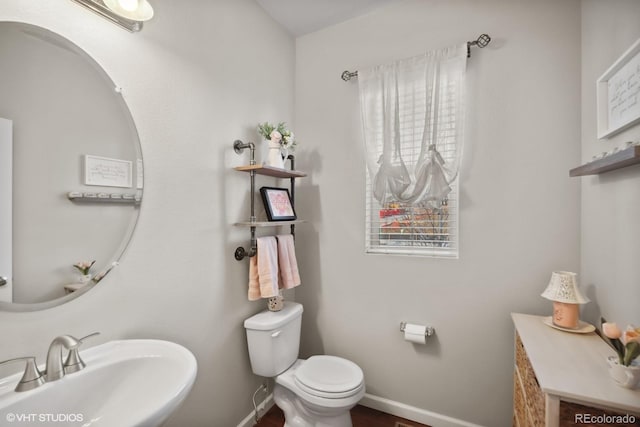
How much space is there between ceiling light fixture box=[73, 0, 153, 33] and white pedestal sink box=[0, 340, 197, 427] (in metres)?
1.24

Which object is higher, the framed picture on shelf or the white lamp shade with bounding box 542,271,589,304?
the framed picture on shelf

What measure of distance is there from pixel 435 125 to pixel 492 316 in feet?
3.83

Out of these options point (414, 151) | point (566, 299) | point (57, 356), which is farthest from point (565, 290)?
point (57, 356)

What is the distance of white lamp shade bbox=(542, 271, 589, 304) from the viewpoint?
127 cm

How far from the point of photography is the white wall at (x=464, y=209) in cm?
154

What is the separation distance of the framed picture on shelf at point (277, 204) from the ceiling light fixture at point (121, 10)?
100 centimetres

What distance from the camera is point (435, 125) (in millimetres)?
1725

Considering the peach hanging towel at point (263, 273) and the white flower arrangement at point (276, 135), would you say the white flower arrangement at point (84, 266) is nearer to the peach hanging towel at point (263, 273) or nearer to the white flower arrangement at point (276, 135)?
the peach hanging towel at point (263, 273)

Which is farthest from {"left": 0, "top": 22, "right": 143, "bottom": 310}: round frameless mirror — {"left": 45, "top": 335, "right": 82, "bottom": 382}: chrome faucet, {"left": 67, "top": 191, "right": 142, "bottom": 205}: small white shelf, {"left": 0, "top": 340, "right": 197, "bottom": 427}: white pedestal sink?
{"left": 0, "top": 340, "right": 197, "bottom": 427}: white pedestal sink

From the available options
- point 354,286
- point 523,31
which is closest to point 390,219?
point 354,286

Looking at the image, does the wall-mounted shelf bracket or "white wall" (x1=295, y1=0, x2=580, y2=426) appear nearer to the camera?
"white wall" (x1=295, y1=0, x2=580, y2=426)

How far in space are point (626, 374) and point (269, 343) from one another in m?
1.49

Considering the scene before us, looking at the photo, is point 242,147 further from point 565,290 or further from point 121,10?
point 565,290

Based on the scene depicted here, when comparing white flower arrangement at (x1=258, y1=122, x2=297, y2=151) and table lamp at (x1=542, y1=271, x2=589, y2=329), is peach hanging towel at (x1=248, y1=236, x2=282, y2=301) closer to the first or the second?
white flower arrangement at (x1=258, y1=122, x2=297, y2=151)
